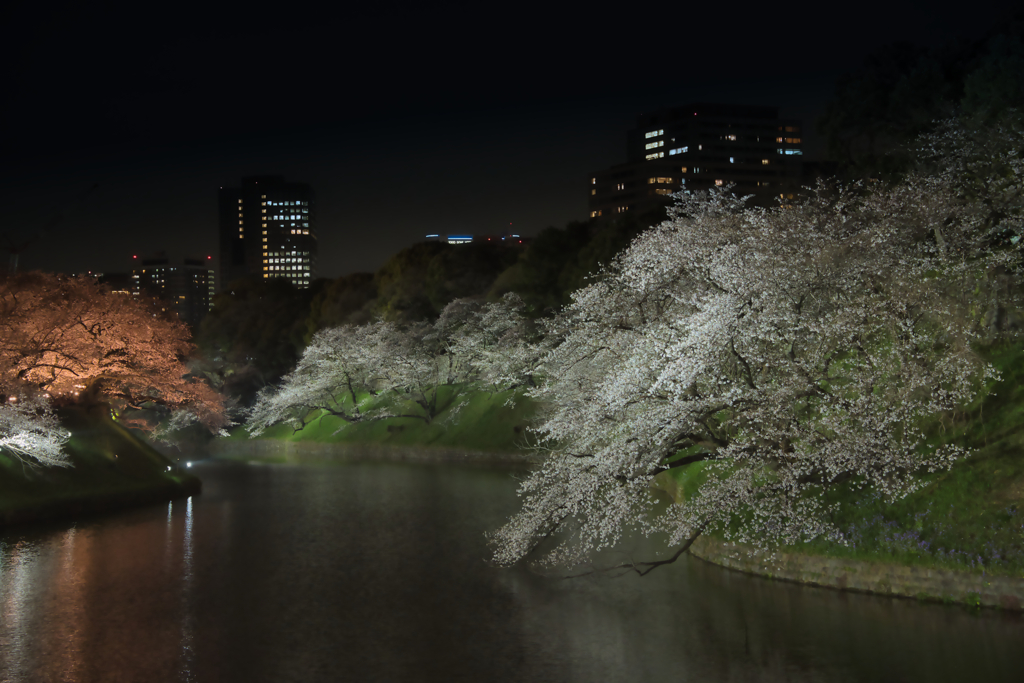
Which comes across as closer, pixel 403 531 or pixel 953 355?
pixel 953 355

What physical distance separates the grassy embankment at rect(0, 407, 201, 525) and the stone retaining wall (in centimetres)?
2239

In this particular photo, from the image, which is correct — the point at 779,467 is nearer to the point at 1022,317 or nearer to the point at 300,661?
the point at 1022,317

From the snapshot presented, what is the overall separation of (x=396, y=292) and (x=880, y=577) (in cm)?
5444

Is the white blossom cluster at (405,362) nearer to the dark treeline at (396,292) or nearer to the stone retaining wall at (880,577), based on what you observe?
the dark treeline at (396,292)

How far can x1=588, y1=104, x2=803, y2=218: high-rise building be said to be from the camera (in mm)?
134750

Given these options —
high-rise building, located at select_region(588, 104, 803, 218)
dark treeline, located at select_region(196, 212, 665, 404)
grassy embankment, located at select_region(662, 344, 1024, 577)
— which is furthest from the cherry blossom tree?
high-rise building, located at select_region(588, 104, 803, 218)

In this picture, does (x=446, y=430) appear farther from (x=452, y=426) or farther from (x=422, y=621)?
(x=422, y=621)

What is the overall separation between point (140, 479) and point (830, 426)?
27.0 m

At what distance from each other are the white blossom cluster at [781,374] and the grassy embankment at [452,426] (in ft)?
77.1

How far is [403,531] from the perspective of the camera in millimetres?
24531

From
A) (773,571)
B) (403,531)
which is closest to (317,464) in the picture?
(403,531)

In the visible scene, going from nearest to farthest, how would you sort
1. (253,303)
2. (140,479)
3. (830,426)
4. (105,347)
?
(830,426) → (140,479) → (105,347) → (253,303)

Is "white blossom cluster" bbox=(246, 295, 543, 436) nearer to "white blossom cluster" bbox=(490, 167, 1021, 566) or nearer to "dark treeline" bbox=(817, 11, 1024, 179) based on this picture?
"dark treeline" bbox=(817, 11, 1024, 179)

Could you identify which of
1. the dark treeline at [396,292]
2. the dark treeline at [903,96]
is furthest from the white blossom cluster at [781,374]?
the dark treeline at [396,292]
